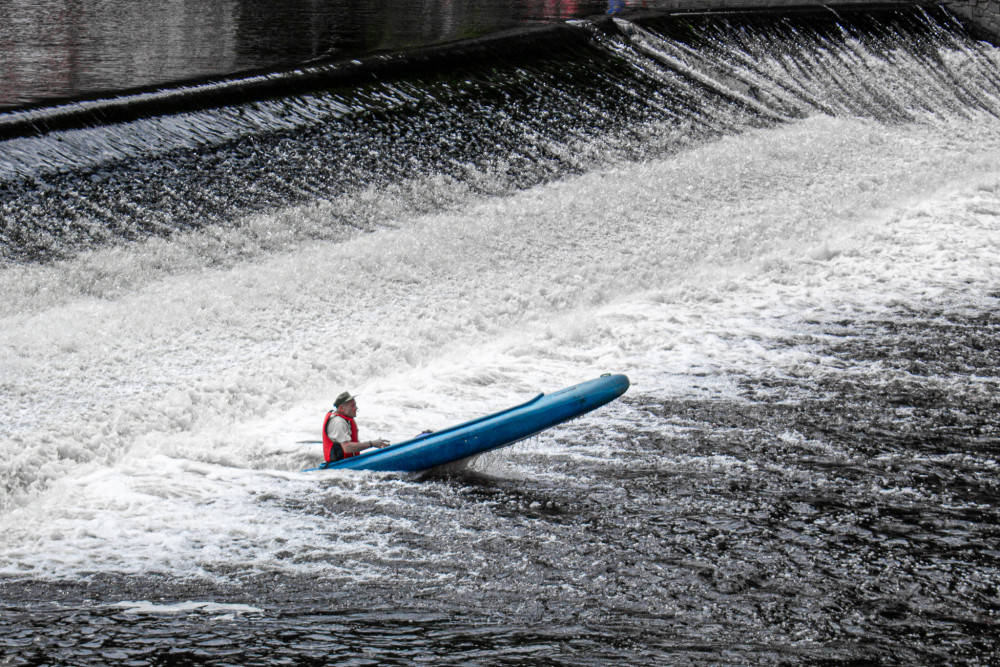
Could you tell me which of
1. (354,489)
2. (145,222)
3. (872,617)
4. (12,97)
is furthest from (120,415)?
(12,97)

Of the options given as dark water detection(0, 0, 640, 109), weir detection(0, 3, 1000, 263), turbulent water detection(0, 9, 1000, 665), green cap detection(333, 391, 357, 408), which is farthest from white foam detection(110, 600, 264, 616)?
dark water detection(0, 0, 640, 109)

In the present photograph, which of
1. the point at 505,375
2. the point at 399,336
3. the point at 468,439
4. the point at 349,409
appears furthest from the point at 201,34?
the point at 468,439

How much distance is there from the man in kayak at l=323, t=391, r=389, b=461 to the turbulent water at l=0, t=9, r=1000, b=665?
0.20 m

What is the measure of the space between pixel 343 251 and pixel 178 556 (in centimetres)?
482

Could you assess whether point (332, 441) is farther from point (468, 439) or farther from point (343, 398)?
point (468, 439)

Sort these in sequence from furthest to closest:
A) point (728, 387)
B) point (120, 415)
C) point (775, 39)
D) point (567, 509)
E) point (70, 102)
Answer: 1. point (775, 39)
2. point (70, 102)
3. point (728, 387)
4. point (120, 415)
5. point (567, 509)

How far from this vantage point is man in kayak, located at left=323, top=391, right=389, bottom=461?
5852 millimetres

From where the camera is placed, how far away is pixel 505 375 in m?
7.55

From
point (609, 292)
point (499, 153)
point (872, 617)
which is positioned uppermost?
point (499, 153)

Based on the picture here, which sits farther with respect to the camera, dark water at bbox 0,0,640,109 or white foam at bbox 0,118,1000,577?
dark water at bbox 0,0,640,109

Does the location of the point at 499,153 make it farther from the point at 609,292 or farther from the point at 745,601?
the point at 745,601

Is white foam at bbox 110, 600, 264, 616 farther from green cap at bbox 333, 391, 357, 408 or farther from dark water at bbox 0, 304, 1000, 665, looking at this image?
green cap at bbox 333, 391, 357, 408

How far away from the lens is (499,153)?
11.7 m

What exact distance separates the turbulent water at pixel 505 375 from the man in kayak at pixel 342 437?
20cm
